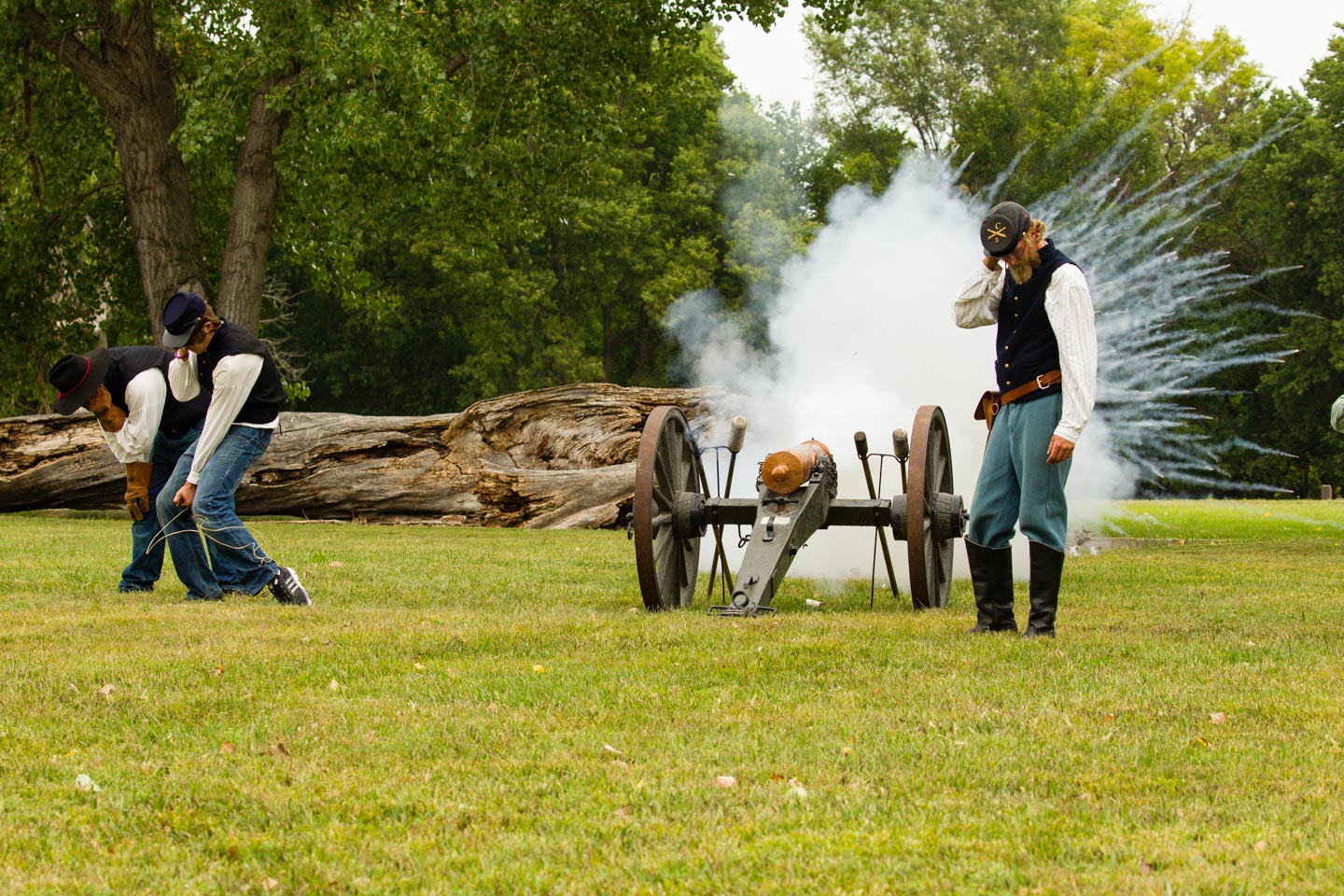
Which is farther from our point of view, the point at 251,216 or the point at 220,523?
the point at 251,216

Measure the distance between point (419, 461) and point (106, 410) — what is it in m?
10.7

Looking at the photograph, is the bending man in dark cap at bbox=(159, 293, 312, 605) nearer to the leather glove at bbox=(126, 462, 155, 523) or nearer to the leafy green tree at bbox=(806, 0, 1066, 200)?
the leather glove at bbox=(126, 462, 155, 523)

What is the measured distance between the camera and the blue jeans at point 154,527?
877cm

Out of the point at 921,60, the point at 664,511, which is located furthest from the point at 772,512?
the point at 921,60

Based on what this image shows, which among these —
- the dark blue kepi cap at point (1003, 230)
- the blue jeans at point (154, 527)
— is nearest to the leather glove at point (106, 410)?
the blue jeans at point (154, 527)

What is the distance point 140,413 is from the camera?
8484 millimetres

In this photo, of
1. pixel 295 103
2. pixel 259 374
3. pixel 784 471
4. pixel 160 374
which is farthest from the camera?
pixel 295 103

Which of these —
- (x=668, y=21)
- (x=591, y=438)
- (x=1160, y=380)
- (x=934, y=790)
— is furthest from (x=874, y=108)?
(x=934, y=790)

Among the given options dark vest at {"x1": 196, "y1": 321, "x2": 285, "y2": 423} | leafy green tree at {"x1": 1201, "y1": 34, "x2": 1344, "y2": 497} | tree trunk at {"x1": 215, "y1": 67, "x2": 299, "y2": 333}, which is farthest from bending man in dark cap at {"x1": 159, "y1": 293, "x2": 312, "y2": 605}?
leafy green tree at {"x1": 1201, "y1": 34, "x2": 1344, "y2": 497}

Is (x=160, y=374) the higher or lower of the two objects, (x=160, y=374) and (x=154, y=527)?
the higher

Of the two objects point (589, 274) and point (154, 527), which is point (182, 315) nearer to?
point (154, 527)

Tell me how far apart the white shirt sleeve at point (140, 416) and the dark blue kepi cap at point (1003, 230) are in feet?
15.3

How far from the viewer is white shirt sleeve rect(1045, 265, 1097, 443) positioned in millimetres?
6676

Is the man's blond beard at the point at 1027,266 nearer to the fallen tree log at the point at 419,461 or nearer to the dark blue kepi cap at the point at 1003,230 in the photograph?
the dark blue kepi cap at the point at 1003,230
